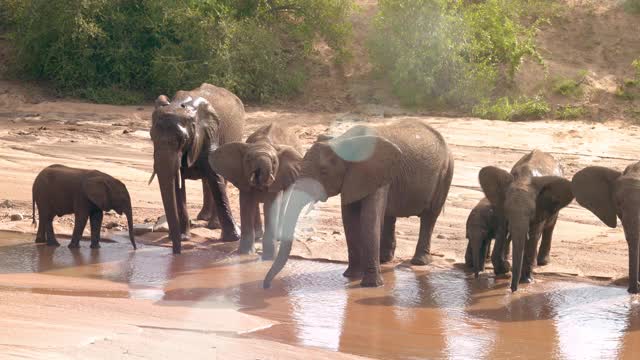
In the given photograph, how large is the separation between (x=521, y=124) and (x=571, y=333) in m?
9.27

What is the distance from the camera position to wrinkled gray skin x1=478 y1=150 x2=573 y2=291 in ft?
30.8

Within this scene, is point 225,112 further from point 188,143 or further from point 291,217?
point 291,217

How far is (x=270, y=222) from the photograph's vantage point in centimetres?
1056

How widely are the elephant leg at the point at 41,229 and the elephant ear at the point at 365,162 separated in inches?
129

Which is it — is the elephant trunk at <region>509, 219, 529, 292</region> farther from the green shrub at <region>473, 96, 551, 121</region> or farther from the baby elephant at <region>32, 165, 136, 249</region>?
the green shrub at <region>473, 96, 551, 121</region>

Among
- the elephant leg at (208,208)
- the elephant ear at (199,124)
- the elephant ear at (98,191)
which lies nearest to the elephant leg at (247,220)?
the elephant ear at (199,124)

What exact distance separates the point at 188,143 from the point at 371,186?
215 centimetres

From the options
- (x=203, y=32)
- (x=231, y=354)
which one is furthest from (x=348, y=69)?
(x=231, y=354)

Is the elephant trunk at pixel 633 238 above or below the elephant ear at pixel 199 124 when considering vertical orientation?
below

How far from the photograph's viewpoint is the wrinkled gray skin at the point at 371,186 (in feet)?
30.6

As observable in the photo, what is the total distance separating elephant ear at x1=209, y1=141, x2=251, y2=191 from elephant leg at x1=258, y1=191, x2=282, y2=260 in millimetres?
272

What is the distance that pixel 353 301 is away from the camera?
9289 millimetres

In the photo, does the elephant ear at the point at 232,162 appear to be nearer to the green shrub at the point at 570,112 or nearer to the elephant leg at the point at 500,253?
the elephant leg at the point at 500,253

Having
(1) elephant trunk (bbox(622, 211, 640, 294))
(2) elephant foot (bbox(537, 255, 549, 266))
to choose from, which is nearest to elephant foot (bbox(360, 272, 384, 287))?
(2) elephant foot (bbox(537, 255, 549, 266))
